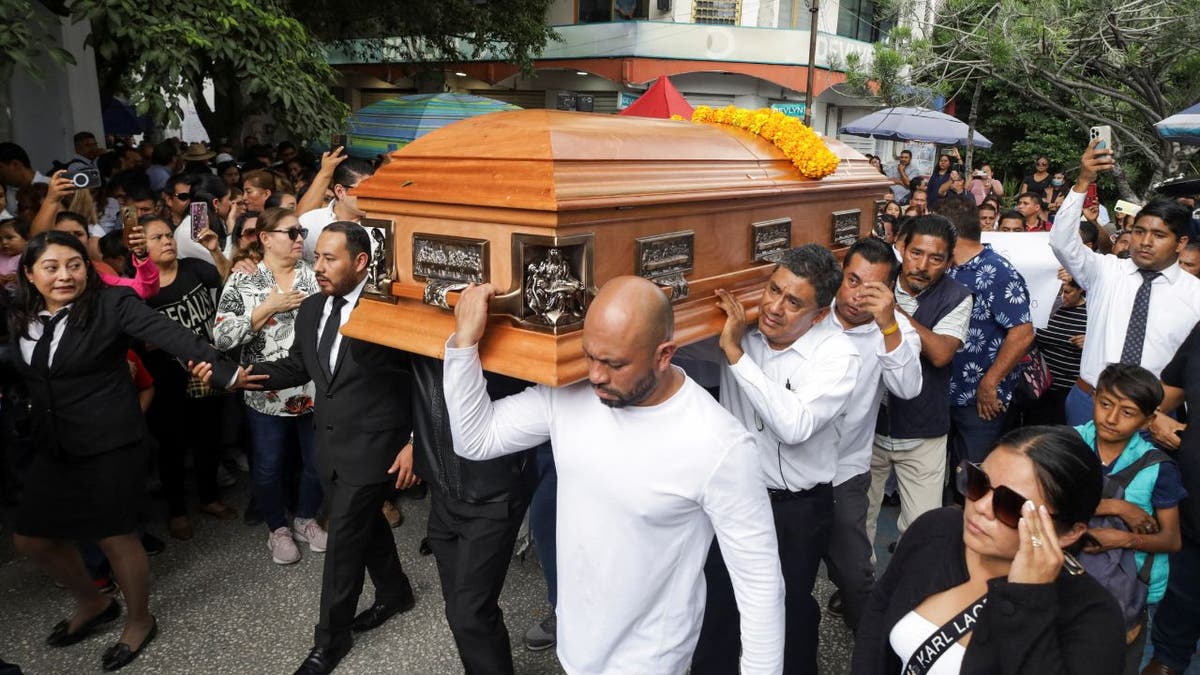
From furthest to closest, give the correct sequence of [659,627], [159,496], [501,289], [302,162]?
1. [302,162]
2. [159,496]
3. [501,289]
4. [659,627]

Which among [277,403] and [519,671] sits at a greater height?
[277,403]

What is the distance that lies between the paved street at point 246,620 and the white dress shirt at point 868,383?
864mm

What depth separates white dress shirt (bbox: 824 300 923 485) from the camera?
9.13 ft

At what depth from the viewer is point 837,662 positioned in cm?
315

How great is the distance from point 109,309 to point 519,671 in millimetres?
2056

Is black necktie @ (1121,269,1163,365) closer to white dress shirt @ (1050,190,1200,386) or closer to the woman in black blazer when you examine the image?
white dress shirt @ (1050,190,1200,386)

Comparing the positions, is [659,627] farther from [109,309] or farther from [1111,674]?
[109,309]

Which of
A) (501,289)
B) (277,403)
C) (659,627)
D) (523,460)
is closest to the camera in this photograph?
(659,627)

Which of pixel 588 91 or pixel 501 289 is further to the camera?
pixel 588 91

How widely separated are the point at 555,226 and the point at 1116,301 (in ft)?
9.73

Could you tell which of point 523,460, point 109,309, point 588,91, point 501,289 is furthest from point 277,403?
point 588,91

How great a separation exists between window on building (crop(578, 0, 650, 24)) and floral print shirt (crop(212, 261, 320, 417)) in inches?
608

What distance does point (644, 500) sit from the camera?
1.87 meters

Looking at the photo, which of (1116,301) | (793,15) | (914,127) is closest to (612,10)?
(793,15)
